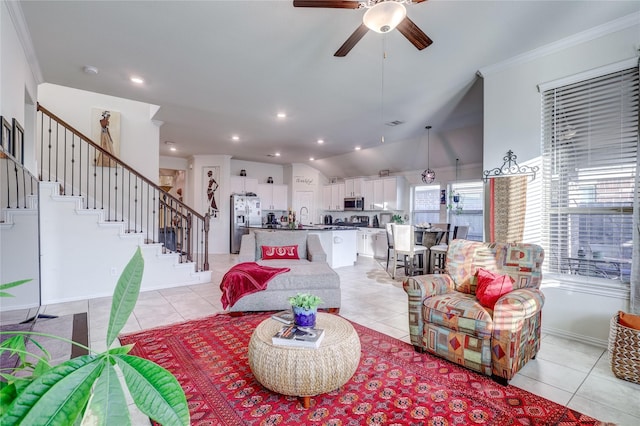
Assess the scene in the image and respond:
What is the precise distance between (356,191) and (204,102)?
213 inches

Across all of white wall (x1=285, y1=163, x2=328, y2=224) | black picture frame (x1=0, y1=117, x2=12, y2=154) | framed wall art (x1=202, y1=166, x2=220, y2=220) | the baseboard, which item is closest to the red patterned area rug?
the baseboard

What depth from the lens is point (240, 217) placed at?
8.41 meters

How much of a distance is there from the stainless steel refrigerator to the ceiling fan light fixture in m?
6.91

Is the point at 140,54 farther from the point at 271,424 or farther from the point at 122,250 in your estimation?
the point at 271,424

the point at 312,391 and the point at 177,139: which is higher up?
the point at 177,139

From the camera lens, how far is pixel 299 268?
359cm

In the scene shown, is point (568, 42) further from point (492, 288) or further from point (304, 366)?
point (304, 366)

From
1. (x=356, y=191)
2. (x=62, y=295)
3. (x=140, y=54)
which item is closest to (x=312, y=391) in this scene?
(x=140, y=54)

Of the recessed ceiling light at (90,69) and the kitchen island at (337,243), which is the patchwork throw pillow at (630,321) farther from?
the recessed ceiling light at (90,69)

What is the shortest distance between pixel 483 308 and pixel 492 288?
0.20m

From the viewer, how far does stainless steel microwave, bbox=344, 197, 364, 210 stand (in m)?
8.75

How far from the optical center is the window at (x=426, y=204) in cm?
747

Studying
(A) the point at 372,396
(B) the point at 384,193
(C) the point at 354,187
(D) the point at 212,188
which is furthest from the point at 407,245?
(D) the point at 212,188

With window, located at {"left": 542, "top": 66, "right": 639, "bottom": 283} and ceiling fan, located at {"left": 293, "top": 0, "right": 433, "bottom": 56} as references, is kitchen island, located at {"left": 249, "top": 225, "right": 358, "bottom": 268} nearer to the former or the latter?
window, located at {"left": 542, "top": 66, "right": 639, "bottom": 283}
